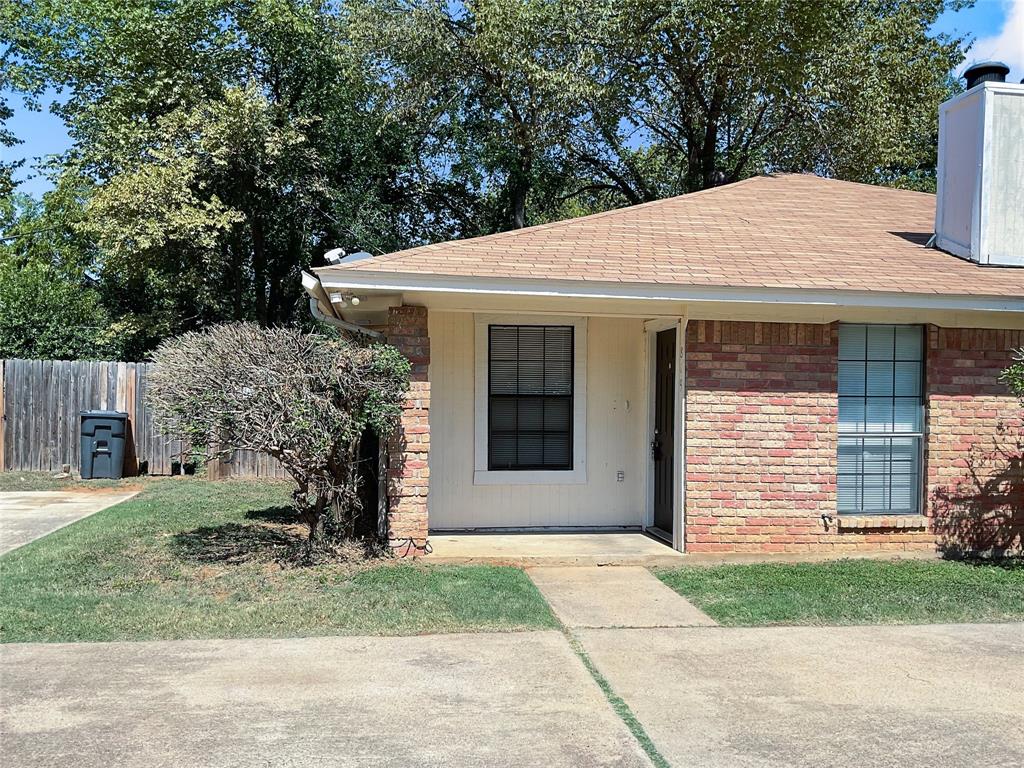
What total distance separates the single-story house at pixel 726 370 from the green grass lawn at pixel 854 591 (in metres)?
0.61

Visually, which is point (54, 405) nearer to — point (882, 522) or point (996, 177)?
point (882, 522)

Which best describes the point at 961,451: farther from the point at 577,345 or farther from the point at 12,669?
the point at 12,669

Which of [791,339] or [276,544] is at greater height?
[791,339]

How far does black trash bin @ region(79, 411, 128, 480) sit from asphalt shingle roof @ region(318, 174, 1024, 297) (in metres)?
8.92

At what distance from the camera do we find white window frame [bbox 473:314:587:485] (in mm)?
9492

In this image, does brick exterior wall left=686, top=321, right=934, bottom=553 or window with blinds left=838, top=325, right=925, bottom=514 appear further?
window with blinds left=838, top=325, right=925, bottom=514

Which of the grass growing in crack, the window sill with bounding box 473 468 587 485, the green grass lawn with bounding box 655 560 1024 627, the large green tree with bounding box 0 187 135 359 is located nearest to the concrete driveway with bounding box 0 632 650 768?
the grass growing in crack

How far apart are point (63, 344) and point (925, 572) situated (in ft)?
55.8

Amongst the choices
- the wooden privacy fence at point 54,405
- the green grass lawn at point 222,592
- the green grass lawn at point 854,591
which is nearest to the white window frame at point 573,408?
the green grass lawn at point 222,592

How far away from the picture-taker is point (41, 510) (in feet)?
38.9

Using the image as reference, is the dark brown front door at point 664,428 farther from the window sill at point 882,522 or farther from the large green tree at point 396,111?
the large green tree at point 396,111

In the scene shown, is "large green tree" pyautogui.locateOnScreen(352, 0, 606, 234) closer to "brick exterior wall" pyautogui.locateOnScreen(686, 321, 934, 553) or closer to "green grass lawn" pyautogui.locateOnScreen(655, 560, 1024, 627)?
"brick exterior wall" pyautogui.locateOnScreen(686, 321, 934, 553)

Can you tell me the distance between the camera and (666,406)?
370 inches

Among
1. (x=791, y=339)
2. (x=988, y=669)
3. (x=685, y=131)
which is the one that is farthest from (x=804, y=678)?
(x=685, y=131)
